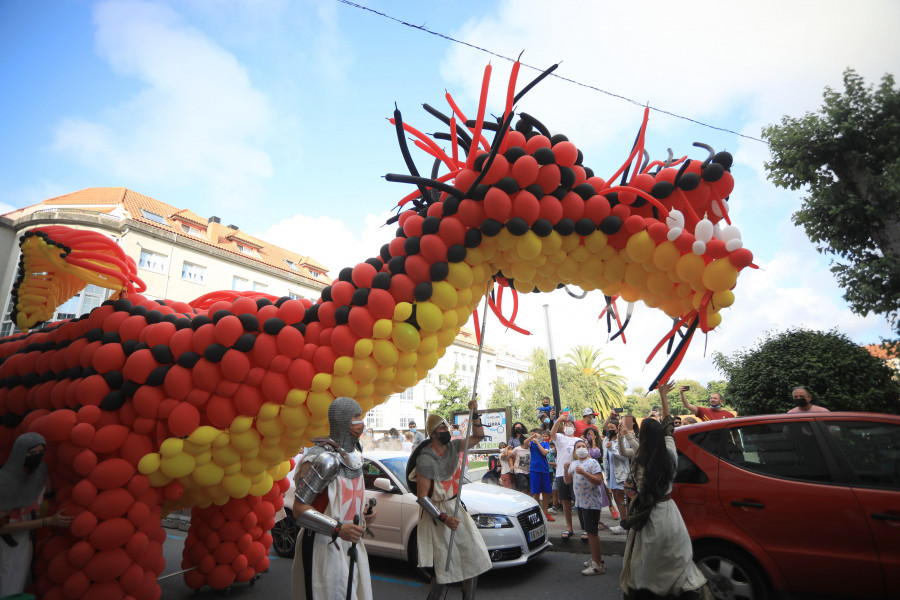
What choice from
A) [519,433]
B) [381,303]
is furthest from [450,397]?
[381,303]

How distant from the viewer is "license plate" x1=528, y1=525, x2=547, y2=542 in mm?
5277

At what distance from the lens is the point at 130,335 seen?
12.9ft

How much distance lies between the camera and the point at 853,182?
928 centimetres

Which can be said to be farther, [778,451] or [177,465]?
[778,451]

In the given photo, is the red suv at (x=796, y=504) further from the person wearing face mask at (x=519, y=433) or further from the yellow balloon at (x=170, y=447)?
the person wearing face mask at (x=519, y=433)

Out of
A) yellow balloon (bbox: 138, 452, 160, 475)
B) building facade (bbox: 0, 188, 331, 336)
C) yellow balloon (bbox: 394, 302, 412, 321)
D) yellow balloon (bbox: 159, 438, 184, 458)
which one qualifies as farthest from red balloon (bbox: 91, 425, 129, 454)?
building facade (bbox: 0, 188, 331, 336)

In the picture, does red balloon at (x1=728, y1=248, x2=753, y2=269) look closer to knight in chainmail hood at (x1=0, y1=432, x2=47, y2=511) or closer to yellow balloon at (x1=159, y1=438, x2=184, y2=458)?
yellow balloon at (x1=159, y1=438, x2=184, y2=458)

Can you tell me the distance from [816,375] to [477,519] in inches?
239

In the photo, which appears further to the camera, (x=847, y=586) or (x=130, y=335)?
(x=130, y=335)

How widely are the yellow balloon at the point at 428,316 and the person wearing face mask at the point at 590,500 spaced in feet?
11.2

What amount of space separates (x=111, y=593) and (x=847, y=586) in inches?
213

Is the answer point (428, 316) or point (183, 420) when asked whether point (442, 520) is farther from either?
point (183, 420)

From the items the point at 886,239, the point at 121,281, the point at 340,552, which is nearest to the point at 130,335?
the point at 121,281

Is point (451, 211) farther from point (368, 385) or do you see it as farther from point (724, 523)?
point (724, 523)
